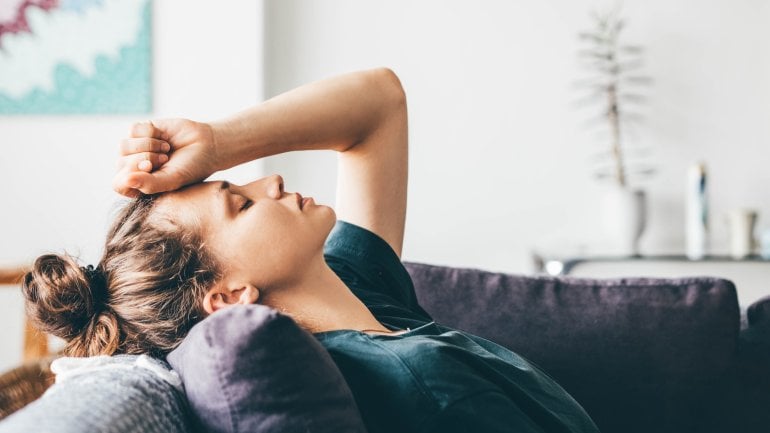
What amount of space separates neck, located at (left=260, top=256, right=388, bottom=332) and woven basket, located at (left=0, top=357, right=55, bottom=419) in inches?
22.6

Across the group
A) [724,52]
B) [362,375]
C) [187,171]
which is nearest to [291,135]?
[187,171]

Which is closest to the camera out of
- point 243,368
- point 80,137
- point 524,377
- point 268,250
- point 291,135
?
point 243,368

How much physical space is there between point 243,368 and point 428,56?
253 centimetres

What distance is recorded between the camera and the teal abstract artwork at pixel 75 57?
2980 mm

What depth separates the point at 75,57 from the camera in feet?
9.90

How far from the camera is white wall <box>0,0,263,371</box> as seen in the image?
2.90 metres

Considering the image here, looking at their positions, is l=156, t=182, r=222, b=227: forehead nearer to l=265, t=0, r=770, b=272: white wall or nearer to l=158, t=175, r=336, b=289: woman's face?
l=158, t=175, r=336, b=289: woman's face

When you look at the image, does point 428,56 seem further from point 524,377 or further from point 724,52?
point 524,377

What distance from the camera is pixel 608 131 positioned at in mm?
3064

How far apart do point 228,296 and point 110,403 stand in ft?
1.38

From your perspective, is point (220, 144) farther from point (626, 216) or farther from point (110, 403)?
point (626, 216)


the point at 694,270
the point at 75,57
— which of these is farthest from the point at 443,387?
the point at 75,57

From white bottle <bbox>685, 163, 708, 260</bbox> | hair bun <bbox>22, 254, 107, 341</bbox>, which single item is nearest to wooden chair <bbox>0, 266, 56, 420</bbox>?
hair bun <bbox>22, 254, 107, 341</bbox>

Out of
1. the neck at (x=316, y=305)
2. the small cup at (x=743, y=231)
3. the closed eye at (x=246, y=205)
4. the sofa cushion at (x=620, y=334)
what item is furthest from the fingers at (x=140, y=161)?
the small cup at (x=743, y=231)
